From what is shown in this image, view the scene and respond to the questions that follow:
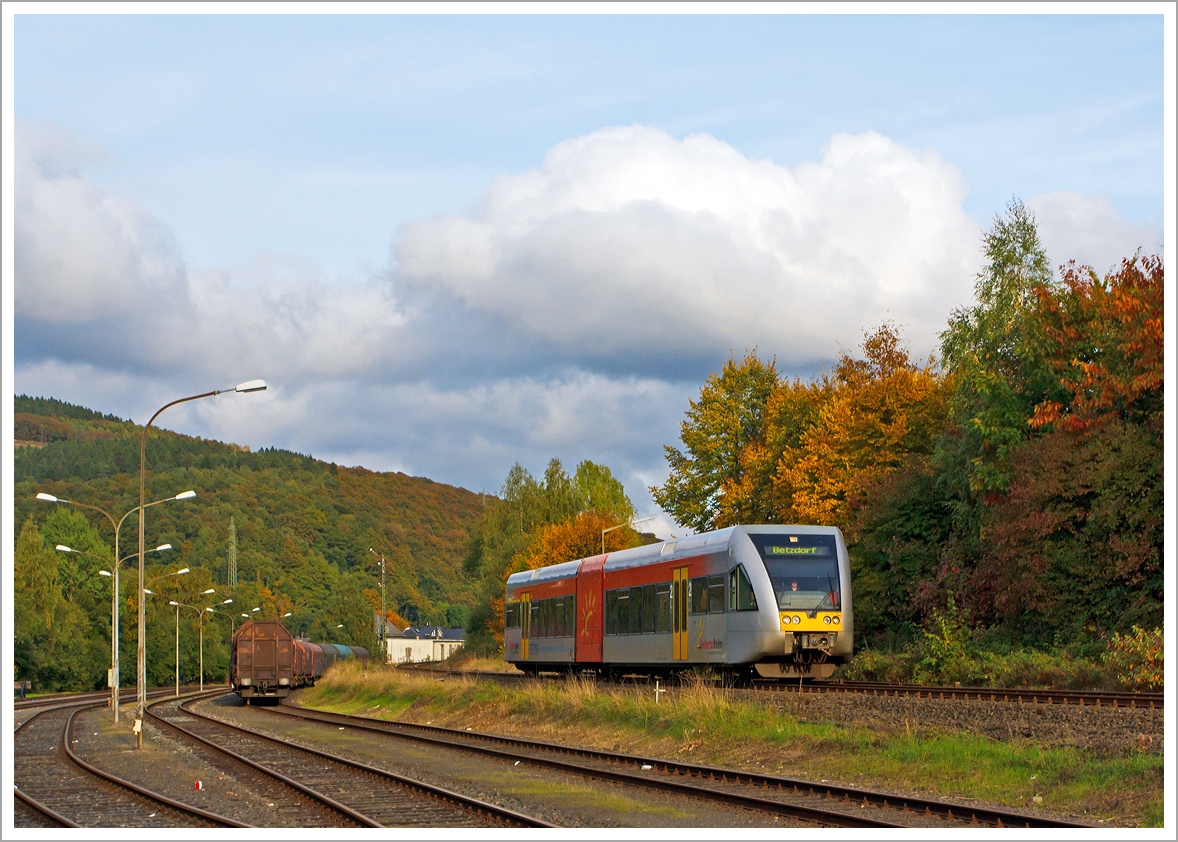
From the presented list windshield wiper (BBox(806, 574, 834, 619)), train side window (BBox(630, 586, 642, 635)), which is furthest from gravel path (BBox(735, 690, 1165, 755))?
train side window (BBox(630, 586, 642, 635))

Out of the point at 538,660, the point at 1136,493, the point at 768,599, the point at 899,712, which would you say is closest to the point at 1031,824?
the point at 899,712

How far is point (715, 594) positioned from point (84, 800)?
14.4 m

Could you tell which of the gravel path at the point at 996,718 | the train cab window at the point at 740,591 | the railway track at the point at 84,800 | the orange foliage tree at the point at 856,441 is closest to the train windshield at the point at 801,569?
the train cab window at the point at 740,591

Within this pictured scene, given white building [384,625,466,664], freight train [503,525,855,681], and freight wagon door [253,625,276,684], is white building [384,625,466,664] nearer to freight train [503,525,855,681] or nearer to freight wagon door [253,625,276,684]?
freight wagon door [253,625,276,684]

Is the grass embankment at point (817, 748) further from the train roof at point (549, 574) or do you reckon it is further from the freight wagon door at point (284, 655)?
the freight wagon door at point (284, 655)

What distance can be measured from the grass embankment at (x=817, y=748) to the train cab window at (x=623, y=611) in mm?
3509

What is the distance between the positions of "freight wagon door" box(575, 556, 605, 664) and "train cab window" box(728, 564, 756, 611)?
26.0 ft

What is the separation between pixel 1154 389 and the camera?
2966 cm

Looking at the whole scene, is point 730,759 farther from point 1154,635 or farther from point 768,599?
point 1154,635

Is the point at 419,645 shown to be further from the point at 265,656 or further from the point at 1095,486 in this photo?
the point at 1095,486

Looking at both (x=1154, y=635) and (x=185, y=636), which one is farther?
(x=185, y=636)

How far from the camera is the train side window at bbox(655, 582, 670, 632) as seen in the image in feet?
101

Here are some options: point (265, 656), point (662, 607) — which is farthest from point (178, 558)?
point (662, 607)

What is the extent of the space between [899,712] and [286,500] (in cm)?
17472
